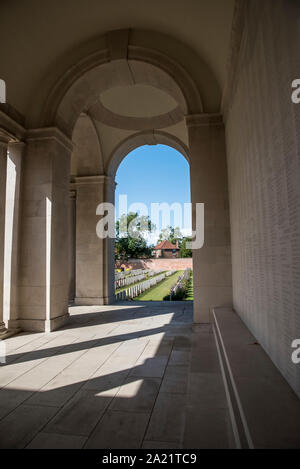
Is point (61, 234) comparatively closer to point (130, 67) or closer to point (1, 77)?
point (1, 77)

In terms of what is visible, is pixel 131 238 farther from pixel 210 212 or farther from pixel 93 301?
pixel 210 212

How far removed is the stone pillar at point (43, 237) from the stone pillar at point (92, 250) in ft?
13.3

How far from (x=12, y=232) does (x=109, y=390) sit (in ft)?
20.2

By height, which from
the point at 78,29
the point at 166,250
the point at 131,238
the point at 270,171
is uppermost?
the point at 78,29

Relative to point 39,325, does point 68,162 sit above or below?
above

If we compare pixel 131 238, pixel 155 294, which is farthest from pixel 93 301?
pixel 131 238

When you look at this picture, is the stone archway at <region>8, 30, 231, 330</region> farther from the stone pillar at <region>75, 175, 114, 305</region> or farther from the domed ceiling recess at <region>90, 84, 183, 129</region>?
the stone pillar at <region>75, 175, 114, 305</region>

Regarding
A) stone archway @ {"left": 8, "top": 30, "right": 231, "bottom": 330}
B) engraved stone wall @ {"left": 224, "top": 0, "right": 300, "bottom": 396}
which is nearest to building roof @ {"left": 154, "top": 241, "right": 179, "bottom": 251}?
stone archway @ {"left": 8, "top": 30, "right": 231, "bottom": 330}

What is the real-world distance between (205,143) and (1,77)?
248 inches

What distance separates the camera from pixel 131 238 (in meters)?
50.2

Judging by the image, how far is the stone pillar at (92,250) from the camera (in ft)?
43.8

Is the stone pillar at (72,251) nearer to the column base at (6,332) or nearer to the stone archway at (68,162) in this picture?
the stone archway at (68,162)

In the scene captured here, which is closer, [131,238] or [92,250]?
[92,250]

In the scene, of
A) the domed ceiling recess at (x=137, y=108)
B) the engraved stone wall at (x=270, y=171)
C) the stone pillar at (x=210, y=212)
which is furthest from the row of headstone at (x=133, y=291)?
the engraved stone wall at (x=270, y=171)
